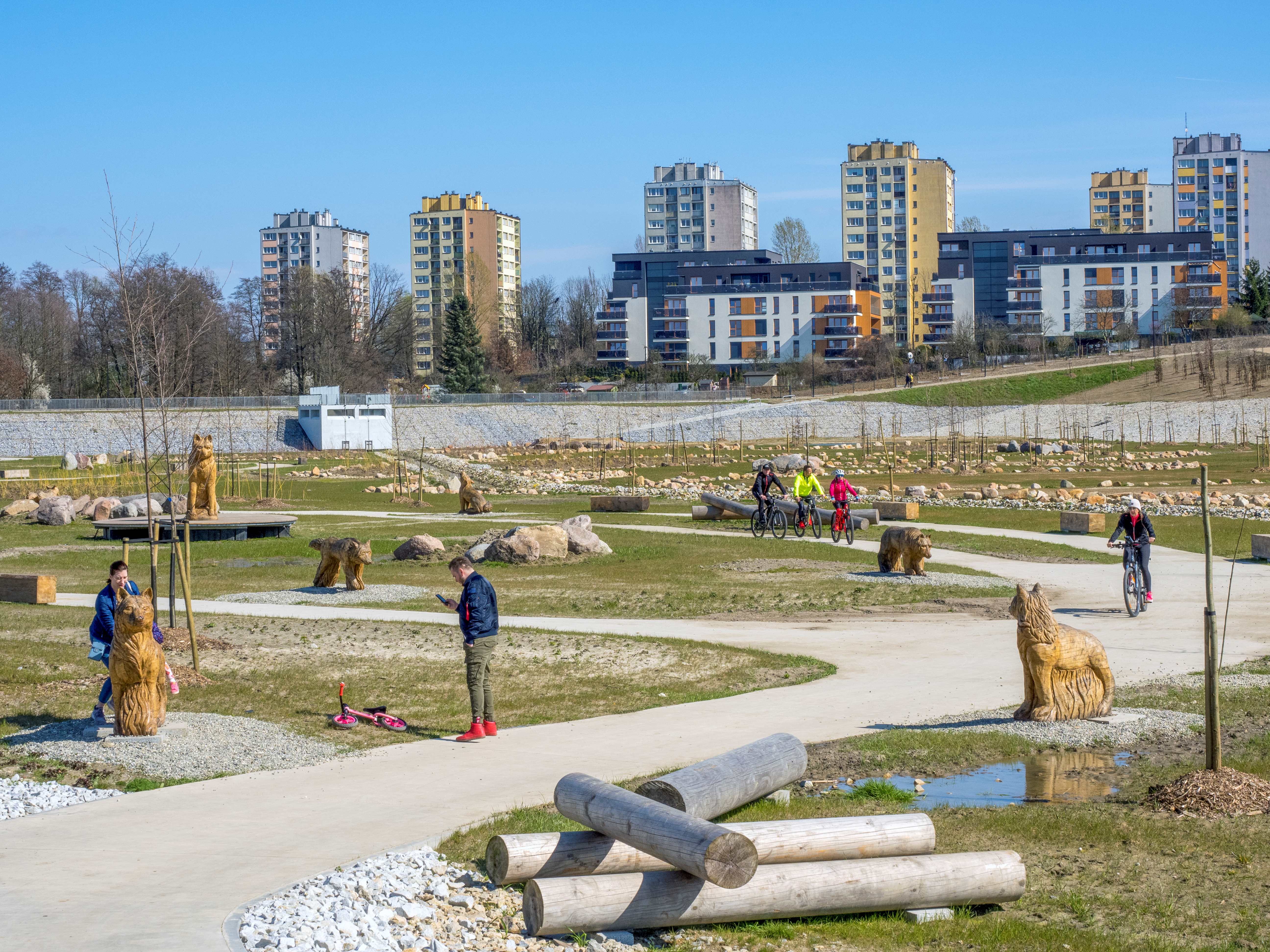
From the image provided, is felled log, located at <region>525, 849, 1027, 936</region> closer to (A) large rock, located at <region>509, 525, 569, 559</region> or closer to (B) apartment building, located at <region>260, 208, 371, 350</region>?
(A) large rock, located at <region>509, 525, 569, 559</region>

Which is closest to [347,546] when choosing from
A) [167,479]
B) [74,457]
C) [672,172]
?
[167,479]

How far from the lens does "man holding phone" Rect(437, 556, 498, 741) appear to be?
1121cm

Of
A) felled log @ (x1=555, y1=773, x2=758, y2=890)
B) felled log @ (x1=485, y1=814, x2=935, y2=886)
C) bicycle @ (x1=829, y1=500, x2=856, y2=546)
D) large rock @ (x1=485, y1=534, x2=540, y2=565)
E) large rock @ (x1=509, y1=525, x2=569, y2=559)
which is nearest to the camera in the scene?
felled log @ (x1=555, y1=773, x2=758, y2=890)

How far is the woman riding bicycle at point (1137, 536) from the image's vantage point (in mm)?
17953

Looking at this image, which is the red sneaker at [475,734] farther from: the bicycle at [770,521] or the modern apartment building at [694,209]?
the modern apartment building at [694,209]

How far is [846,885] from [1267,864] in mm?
2914

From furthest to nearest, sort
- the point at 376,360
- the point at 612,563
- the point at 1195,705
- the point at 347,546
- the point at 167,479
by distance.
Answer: the point at 376,360 → the point at 612,563 → the point at 347,546 → the point at 167,479 → the point at 1195,705

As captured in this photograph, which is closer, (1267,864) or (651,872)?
(651,872)

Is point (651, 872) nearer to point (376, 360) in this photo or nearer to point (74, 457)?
point (74, 457)

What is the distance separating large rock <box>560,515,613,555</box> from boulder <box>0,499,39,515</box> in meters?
18.3

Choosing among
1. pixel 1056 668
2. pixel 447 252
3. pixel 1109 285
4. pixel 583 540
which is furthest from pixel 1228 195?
pixel 1056 668

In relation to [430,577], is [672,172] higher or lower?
higher

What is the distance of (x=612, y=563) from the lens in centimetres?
2534

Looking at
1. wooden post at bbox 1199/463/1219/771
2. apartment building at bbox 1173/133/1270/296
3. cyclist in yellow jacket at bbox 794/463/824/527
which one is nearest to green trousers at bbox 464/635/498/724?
wooden post at bbox 1199/463/1219/771
